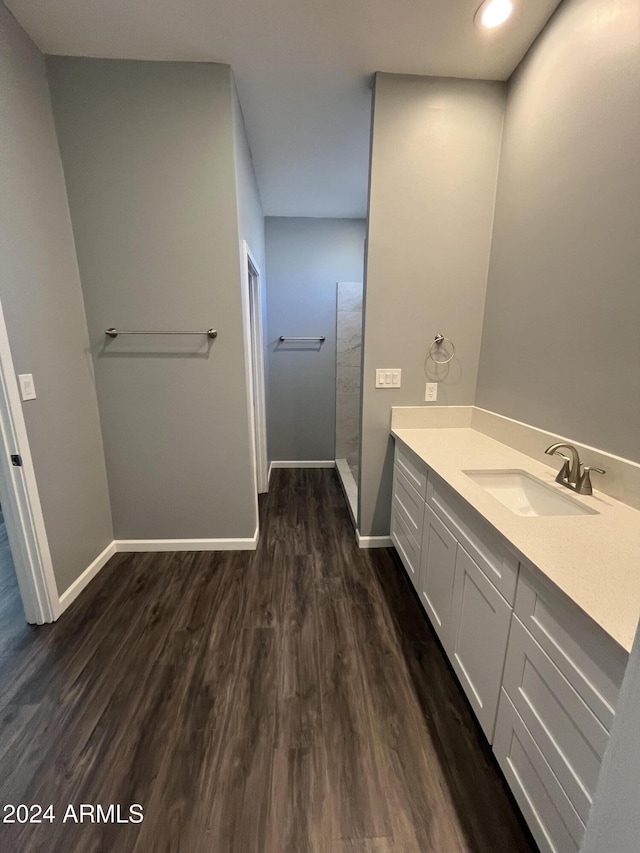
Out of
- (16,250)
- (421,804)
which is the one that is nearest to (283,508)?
(421,804)

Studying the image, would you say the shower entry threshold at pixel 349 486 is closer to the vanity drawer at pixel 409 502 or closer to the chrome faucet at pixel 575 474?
the vanity drawer at pixel 409 502

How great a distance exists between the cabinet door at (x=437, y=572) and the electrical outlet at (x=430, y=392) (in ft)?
2.72

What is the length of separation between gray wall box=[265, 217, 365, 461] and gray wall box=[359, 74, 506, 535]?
175cm

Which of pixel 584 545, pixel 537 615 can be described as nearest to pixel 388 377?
pixel 584 545

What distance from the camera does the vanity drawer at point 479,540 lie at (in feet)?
3.37

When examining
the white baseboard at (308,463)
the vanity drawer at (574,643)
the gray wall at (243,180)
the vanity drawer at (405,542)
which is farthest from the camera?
the white baseboard at (308,463)

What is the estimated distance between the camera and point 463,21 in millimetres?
1554

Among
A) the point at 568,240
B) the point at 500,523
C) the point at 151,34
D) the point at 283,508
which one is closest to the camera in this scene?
the point at 500,523

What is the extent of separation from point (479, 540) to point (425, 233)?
70.2 inches

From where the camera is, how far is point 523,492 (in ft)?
5.13

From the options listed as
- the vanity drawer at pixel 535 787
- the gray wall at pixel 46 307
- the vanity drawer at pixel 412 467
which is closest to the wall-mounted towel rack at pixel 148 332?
the gray wall at pixel 46 307

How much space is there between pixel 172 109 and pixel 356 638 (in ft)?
9.73

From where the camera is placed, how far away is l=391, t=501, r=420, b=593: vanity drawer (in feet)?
6.07

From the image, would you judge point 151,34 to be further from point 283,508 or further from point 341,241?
point 283,508
